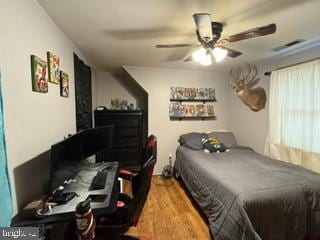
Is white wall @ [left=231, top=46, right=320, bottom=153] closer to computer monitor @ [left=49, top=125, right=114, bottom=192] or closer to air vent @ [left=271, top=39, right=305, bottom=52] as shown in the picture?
air vent @ [left=271, top=39, right=305, bottom=52]

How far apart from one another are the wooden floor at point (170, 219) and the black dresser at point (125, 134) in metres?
0.95

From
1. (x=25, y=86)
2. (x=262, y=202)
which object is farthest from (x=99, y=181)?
(x=262, y=202)

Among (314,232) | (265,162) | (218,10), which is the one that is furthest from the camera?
(265,162)

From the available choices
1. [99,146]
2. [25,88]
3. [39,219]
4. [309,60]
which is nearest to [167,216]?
[99,146]

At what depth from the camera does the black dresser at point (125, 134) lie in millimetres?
3828

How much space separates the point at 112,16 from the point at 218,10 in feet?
2.90

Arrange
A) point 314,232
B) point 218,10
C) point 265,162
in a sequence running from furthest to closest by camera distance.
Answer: point 265,162
point 314,232
point 218,10

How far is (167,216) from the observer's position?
2512mm

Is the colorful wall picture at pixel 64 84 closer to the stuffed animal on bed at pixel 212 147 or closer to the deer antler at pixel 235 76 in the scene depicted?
the stuffed animal on bed at pixel 212 147

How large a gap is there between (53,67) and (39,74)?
30 cm

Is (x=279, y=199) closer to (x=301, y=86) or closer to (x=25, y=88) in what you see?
(x=301, y=86)

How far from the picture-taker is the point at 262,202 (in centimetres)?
167

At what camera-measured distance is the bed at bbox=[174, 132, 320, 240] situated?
1647 mm

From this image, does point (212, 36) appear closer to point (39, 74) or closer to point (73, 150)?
point (39, 74)
